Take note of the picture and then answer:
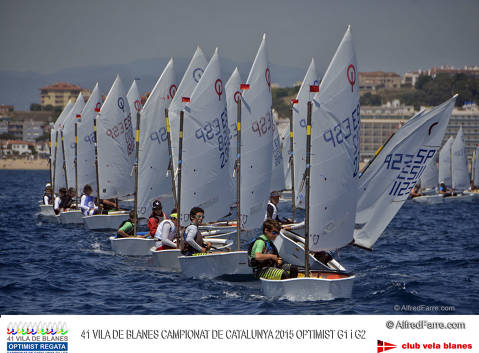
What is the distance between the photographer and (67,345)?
1280 centimetres

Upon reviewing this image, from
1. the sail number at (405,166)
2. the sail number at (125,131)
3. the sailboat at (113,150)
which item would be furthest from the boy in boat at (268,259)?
the sail number at (125,131)

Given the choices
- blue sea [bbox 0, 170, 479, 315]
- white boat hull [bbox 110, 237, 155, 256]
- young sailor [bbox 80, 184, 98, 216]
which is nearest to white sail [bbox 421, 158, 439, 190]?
blue sea [bbox 0, 170, 479, 315]

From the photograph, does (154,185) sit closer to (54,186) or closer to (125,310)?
(125,310)

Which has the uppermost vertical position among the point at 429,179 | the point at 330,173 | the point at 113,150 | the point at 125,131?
the point at 125,131

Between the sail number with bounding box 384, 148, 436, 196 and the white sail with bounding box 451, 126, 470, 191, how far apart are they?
52.1m

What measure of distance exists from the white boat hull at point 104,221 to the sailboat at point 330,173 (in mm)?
15403

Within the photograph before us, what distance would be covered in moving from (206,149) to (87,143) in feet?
55.1

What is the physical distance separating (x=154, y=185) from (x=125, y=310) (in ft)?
40.2

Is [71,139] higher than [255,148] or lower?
higher

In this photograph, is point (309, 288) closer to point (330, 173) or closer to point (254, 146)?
point (330, 173)

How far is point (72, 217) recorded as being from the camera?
116 ft

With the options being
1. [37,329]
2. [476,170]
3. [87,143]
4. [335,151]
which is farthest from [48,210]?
[476,170]

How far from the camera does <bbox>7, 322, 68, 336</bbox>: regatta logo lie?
42.5 feet

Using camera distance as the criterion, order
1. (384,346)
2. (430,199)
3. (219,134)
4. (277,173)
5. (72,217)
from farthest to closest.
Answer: (430,199), (277,173), (72,217), (219,134), (384,346)
